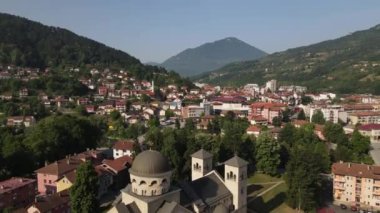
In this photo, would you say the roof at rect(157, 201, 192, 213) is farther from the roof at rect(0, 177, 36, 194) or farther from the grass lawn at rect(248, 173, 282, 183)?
the grass lawn at rect(248, 173, 282, 183)

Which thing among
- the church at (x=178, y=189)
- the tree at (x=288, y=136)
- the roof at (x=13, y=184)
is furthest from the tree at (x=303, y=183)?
the roof at (x=13, y=184)

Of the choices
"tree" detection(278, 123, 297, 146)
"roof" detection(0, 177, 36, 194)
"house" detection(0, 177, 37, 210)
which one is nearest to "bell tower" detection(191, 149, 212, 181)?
"house" detection(0, 177, 37, 210)

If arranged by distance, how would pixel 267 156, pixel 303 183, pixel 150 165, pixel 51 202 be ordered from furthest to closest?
1. pixel 267 156
2. pixel 303 183
3. pixel 51 202
4. pixel 150 165

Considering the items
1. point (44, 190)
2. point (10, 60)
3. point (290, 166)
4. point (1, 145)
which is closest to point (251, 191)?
point (290, 166)

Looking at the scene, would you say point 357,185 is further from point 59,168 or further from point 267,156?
point 59,168

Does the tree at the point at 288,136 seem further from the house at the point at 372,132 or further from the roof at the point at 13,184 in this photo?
the roof at the point at 13,184

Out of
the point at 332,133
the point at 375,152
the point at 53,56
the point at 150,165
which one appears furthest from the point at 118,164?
the point at 53,56
